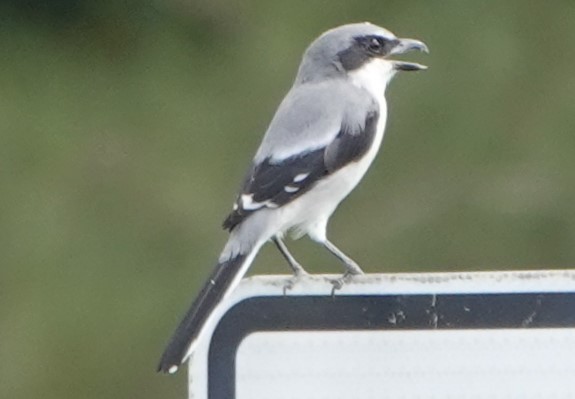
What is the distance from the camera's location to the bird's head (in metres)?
3.21

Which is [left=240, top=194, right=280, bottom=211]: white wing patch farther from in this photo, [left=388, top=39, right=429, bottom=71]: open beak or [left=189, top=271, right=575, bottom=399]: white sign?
[left=189, top=271, right=575, bottom=399]: white sign

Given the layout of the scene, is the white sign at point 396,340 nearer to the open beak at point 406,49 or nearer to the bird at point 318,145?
the bird at point 318,145

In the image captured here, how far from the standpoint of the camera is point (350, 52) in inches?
128

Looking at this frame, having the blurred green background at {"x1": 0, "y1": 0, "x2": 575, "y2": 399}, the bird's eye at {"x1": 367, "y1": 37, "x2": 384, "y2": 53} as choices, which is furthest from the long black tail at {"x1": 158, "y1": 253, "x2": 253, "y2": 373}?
the blurred green background at {"x1": 0, "y1": 0, "x2": 575, "y2": 399}


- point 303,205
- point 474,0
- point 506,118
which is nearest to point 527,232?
point 506,118

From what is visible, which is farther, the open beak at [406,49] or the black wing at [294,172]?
the open beak at [406,49]

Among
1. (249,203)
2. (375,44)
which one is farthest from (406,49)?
(249,203)

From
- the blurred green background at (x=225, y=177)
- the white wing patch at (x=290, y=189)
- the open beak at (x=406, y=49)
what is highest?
the open beak at (x=406, y=49)

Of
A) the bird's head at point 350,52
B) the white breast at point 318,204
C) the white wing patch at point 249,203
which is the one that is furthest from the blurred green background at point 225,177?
the white wing patch at point 249,203

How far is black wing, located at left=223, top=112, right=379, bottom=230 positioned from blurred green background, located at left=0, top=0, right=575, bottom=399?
3.49 ft

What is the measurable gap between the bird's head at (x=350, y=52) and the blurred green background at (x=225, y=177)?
80 centimetres

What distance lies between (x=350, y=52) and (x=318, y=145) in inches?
18.7

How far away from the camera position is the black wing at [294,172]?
8.71 feet

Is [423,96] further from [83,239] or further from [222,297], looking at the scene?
[222,297]
